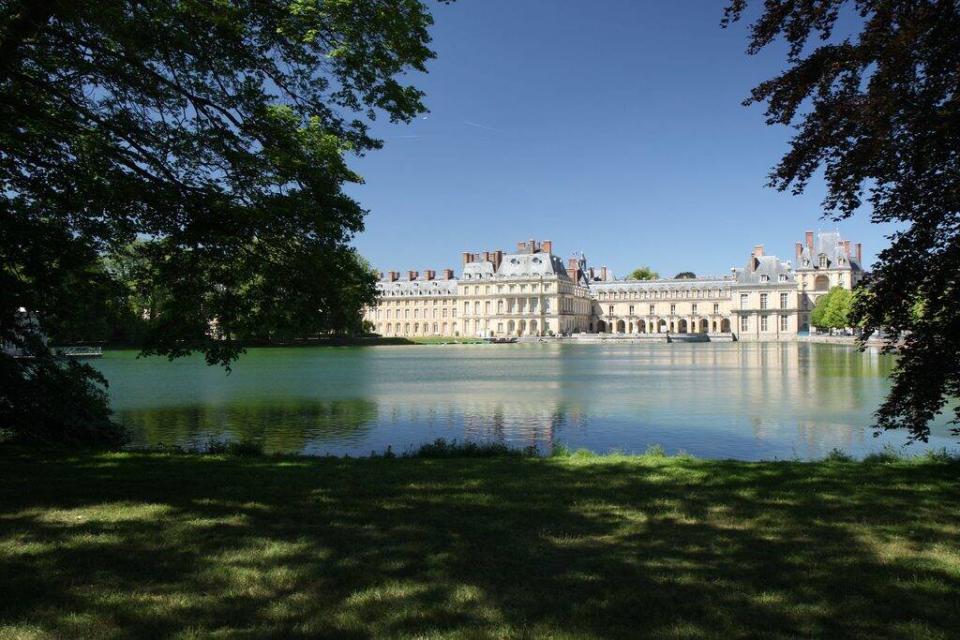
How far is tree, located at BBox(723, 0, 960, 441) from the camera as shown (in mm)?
5109

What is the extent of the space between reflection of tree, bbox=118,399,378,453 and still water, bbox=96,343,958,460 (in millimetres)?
23

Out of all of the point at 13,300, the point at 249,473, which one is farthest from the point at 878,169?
the point at 13,300

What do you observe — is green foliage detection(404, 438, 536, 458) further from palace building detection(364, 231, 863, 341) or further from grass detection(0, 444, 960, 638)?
palace building detection(364, 231, 863, 341)

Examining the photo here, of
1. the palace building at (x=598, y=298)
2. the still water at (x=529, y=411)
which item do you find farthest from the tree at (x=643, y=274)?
the still water at (x=529, y=411)

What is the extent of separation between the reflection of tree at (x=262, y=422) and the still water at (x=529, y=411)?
2cm

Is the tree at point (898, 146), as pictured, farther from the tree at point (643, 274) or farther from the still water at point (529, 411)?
the tree at point (643, 274)

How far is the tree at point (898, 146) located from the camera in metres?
5.11

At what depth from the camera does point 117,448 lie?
8523mm

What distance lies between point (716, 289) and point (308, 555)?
86.9 m

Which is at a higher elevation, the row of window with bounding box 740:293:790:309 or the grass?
A: the row of window with bounding box 740:293:790:309

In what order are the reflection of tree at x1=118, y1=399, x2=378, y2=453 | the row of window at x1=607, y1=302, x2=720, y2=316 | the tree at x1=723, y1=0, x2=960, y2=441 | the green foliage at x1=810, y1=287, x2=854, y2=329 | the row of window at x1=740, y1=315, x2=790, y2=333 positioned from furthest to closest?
the row of window at x1=607, y1=302, x2=720, y2=316 → the row of window at x1=740, y1=315, x2=790, y2=333 → the green foliage at x1=810, y1=287, x2=854, y2=329 → the reflection of tree at x1=118, y1=399, x2=378, y2=453 → the tree at x1=723, y1=0, x2=960, y2=441

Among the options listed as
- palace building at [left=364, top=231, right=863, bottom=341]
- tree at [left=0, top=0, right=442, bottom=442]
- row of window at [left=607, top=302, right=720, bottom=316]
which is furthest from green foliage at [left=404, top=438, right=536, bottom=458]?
row of window at [left=607, top=302, right=720, bottom=316]

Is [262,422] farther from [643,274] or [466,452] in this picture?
[643,274]

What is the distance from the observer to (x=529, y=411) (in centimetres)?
1457
